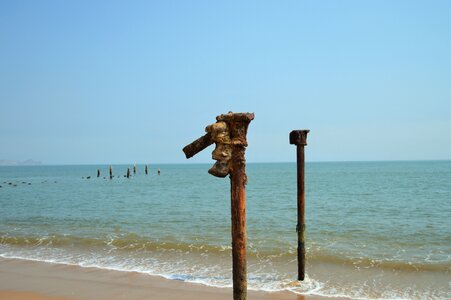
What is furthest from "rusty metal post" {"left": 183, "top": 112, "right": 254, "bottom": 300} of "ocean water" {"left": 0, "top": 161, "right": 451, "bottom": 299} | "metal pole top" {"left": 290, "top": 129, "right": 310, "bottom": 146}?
"ocean water" {"left": 0, "top": 161, "right": 451, "bottom": 299}

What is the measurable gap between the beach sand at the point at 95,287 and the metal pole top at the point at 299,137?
3264 mm

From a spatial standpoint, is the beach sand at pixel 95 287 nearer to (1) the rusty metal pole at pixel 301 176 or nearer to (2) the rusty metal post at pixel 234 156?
(1) the rusty metal pole at pixel 301 176

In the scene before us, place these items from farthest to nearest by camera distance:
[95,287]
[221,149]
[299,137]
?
1. [95,287]
2. [299,137]
3. [221,149]

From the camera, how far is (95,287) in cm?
945

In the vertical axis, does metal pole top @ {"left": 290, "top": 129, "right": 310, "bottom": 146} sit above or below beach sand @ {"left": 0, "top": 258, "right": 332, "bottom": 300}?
above

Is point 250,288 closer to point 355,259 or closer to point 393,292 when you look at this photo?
point 393,292

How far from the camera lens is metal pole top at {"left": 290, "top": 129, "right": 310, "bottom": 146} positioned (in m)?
9.25

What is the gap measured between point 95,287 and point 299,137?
5687 mm

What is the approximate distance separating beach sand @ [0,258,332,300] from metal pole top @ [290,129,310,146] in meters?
3.26

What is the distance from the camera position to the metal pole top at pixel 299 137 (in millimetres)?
9250

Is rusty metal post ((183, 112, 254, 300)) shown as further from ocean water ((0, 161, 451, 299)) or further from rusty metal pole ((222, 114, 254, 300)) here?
ocean water ((0, 161, 451, 299))

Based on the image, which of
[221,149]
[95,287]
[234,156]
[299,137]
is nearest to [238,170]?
[234,156]

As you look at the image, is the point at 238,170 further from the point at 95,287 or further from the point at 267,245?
the point at 267,245

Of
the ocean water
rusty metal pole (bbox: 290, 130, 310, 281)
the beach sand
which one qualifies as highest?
rusty metal pole (bbox: 290, 130, 310, 281)
